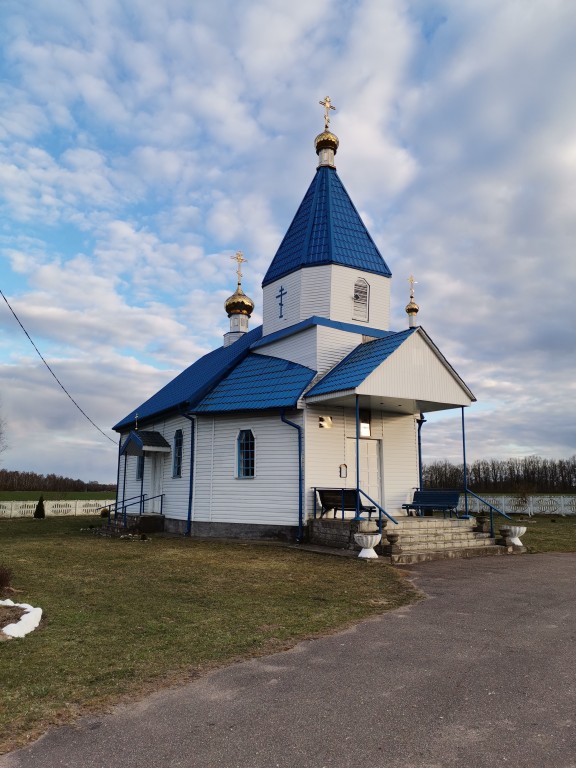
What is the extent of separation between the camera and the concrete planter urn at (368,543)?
12.4m

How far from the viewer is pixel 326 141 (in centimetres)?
2100

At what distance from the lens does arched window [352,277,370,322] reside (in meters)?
18.4

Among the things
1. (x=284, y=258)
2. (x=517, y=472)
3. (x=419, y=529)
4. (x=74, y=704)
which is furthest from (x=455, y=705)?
(x=517, y=472)

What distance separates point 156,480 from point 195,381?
12.8 ft

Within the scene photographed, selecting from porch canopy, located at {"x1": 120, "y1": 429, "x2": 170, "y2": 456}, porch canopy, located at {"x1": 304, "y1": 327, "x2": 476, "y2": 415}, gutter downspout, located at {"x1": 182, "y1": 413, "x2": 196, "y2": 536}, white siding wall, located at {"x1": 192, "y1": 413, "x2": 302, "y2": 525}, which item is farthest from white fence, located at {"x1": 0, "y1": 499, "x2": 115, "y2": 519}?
porch canopy, located at {"x1": 304, "y1": 327, "x2": 476, "y2": 415}

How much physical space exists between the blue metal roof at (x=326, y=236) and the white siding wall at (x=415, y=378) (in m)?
4.24

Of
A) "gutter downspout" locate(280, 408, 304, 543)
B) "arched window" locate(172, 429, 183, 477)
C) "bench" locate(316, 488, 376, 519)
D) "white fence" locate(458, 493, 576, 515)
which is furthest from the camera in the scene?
"white fence" locate(458, 493, 576, 515)

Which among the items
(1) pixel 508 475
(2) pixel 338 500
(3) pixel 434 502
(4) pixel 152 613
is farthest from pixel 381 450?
(1) pixel 508 475

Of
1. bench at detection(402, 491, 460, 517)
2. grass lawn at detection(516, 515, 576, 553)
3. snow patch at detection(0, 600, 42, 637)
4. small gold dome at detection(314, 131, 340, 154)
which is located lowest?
grass lawn at detection(516, 515, 576, 553)

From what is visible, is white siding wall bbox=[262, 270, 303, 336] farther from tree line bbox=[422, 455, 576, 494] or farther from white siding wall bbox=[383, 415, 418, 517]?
tree line bbox=[422, 455, 576, 494]

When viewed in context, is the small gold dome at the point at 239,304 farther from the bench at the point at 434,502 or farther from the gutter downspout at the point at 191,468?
the bench at the point at 434,502

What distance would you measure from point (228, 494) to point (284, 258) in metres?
8.05

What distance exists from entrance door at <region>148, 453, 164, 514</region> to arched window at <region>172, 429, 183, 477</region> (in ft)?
4.12

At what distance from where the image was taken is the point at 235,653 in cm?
582
